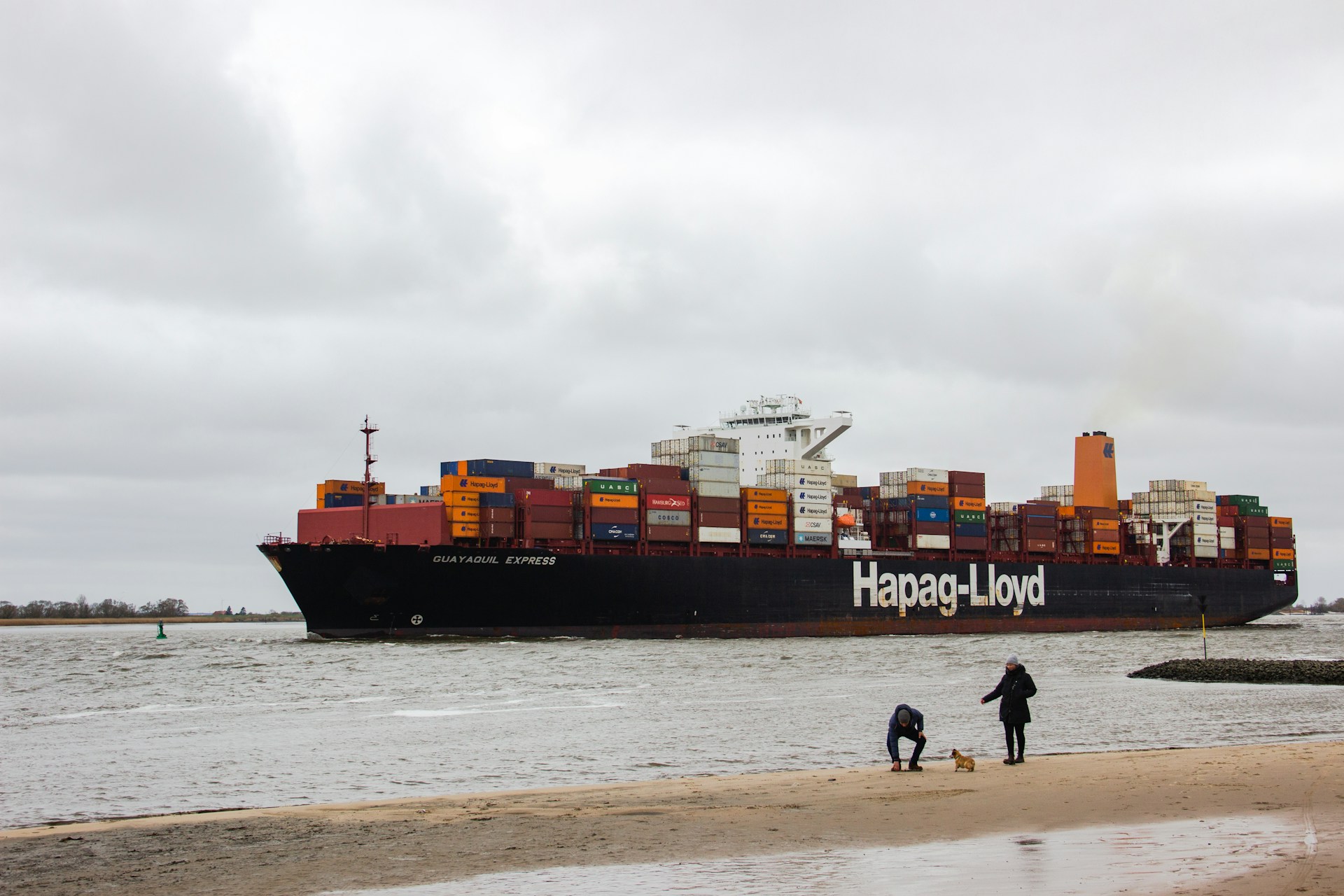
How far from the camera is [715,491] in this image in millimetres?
53844

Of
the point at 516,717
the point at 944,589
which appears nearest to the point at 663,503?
the point at 944,589

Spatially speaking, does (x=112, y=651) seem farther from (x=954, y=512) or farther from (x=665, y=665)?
(x=954, y=512)

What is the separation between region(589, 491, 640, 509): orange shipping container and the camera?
49.4 meters

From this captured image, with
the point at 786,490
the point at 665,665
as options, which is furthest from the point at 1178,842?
the point at 786,490

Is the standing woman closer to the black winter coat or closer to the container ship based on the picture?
the black winter coat

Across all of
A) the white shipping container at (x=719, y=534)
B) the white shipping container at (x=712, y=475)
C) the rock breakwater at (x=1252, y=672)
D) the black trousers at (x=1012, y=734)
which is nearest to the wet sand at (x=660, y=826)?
the black trousers at (x=1012, y=734)

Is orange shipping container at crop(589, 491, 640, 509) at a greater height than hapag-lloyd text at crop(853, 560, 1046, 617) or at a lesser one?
greater

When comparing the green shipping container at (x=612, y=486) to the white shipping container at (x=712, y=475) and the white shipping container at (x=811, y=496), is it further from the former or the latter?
the white shipping container at (x=811, y=496)

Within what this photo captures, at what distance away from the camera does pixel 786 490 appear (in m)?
57.5

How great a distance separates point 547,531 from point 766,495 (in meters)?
11.9

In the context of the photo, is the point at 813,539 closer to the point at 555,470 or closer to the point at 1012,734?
the point at 555,470

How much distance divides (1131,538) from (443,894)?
71.8 meters

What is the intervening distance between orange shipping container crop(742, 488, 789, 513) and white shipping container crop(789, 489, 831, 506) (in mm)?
445

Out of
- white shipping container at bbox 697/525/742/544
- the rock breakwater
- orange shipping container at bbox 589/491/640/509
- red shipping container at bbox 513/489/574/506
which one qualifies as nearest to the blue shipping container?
orange shipping container at bbox 589/491/640/509
